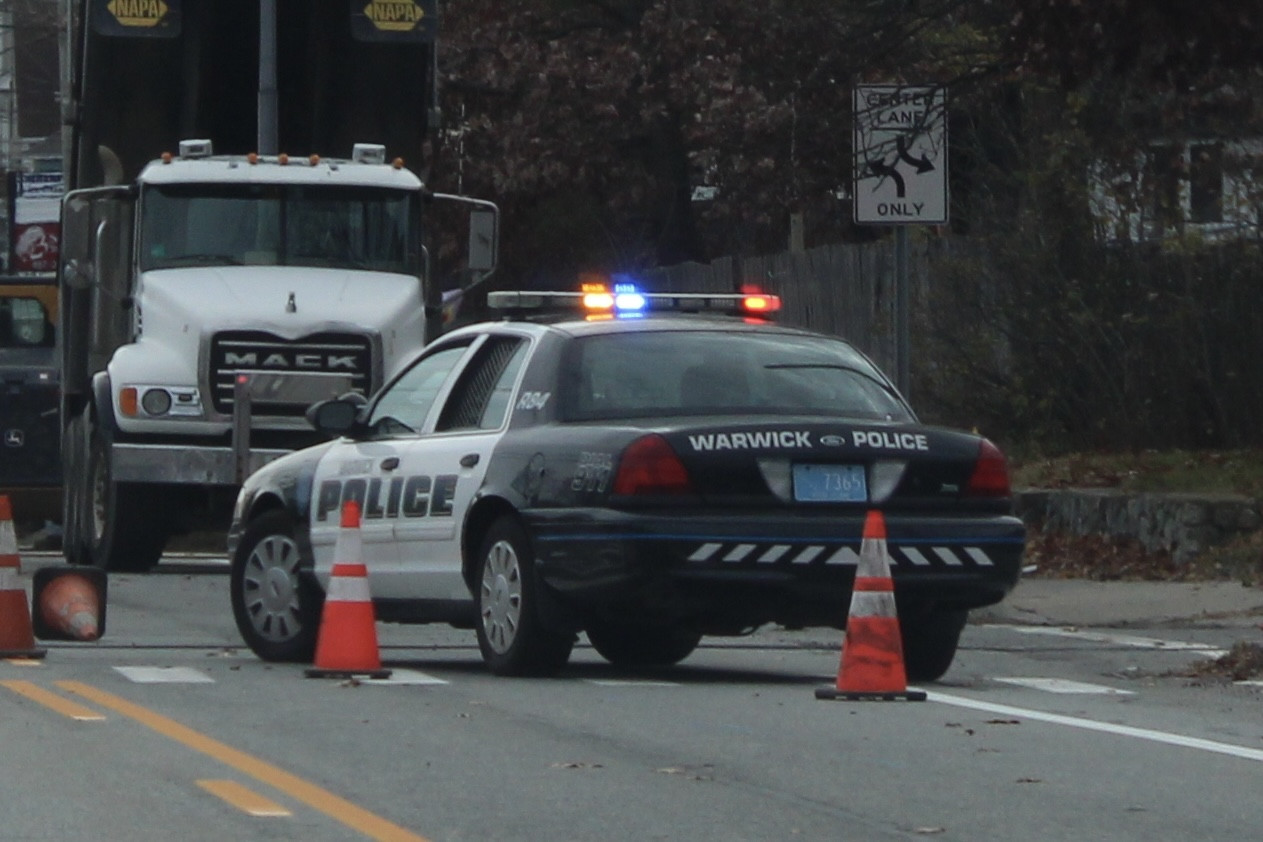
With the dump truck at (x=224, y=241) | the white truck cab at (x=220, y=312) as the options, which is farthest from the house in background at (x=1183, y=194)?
the white truck cab at (x=220, y=312)

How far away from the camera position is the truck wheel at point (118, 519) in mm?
18734

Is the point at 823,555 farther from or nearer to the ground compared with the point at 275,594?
farther from the ground

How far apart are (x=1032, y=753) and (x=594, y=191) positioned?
25.9 metres

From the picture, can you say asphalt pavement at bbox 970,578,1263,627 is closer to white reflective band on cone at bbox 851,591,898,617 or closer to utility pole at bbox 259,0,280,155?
white reflective band on cone at bbox 851,591,898,617

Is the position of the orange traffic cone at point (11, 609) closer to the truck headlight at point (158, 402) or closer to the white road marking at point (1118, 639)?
the white road marking at point (1118, 639)

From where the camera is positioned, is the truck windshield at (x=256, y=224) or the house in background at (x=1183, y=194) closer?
the truck windshield at (x=256, y=224)

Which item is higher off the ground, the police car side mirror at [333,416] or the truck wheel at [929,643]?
the police car side mirror at [333,416]

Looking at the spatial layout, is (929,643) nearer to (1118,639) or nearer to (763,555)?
(763,555)

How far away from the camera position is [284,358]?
1820cm

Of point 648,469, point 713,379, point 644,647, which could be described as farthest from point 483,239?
point 648,469

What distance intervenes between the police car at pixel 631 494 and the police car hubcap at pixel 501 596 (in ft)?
0.04

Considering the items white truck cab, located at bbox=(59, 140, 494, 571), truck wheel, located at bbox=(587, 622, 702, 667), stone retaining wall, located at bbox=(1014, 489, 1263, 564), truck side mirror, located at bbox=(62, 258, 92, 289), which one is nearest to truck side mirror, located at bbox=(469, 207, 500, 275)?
white truck cab, located at bbox=(59, 140, 494, 571)

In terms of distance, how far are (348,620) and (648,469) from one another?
59.8 inches

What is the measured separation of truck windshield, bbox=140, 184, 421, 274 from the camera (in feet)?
61.1
